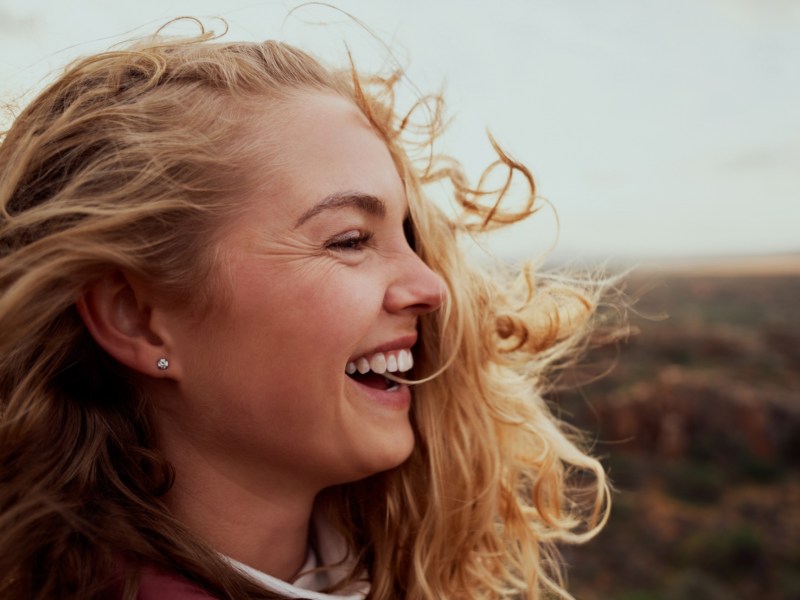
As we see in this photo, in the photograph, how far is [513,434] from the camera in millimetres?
2926

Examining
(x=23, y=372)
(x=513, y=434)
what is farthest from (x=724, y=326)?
(x=23, y=372)

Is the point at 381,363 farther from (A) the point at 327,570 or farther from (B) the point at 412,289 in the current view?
(A) the point at 327,570

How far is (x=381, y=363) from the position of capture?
2.18 metres

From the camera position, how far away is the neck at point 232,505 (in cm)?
206

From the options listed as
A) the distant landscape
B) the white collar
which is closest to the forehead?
the white collar

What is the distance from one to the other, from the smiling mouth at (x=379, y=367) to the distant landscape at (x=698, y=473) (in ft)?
4.47

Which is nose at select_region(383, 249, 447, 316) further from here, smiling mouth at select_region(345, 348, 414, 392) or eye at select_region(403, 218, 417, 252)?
eye at select_region(403, 218, 417, 252)

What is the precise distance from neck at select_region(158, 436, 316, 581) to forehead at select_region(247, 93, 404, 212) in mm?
744

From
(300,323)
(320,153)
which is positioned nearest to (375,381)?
(300,323)

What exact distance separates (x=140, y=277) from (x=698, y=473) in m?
10.4

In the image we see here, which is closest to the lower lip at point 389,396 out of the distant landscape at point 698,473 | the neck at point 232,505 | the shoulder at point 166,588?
the neck at point 232,505

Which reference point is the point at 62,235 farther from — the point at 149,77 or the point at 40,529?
the point at 40,529

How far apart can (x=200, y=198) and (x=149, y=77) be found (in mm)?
402

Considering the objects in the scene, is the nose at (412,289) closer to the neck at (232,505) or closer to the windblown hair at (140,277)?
the windblown hair at (140,277)
